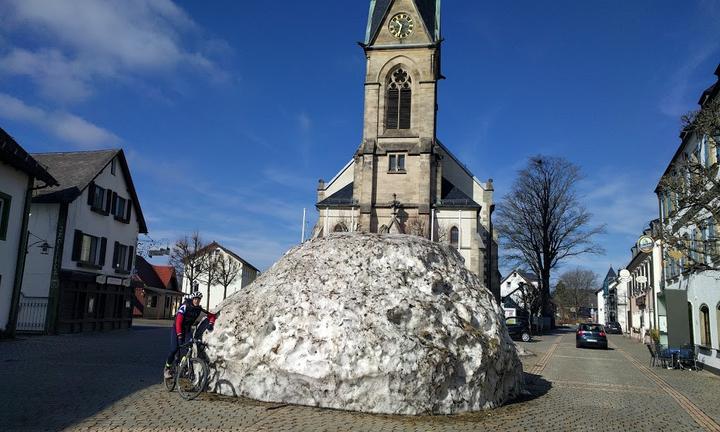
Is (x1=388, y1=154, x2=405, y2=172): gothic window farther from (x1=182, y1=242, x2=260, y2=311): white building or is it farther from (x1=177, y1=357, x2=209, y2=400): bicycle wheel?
(x1=177, y1=357, x2=209, y2=400): bicycle wheel

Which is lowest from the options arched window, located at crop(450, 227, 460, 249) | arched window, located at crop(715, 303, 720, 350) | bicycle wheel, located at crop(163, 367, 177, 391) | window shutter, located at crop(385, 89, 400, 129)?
bicycle wheel, located at crop(163, 367, 177, 391)

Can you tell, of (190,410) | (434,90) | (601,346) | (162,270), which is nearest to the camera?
(190,410)

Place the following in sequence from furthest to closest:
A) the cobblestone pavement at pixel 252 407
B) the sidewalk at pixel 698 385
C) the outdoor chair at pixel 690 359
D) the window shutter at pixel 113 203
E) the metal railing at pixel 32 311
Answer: the window shutter at pixel 113 203 < the metal railing at pixel 32 311 < the outdoor chair at pixel 690 359 < the sidewalk at pixel 698 385 < the cobblestone pavement at pixel 252 407

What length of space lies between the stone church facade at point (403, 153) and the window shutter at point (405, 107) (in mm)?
83

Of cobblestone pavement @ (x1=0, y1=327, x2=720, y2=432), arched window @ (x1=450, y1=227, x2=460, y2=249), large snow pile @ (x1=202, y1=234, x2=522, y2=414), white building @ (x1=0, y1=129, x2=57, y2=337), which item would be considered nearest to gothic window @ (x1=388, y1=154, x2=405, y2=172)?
arched window @ (x1=450, y1=227, x2=460, y2=249)

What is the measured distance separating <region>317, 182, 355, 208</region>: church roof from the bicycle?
3478 centimetres

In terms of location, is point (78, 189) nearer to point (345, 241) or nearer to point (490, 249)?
point (345, 241)

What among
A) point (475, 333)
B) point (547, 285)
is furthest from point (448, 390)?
point (547, 285)

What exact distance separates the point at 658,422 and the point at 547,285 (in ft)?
136

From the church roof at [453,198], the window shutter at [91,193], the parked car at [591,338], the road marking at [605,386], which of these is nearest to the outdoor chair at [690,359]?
the road marking at [605,386]

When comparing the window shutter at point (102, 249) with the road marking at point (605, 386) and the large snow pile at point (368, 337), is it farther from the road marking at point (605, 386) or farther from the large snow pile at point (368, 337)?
the road marking at point (605, 386)

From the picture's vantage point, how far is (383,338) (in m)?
8.70

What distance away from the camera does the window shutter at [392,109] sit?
45406 millimetres

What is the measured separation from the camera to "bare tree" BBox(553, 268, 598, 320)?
338ft
